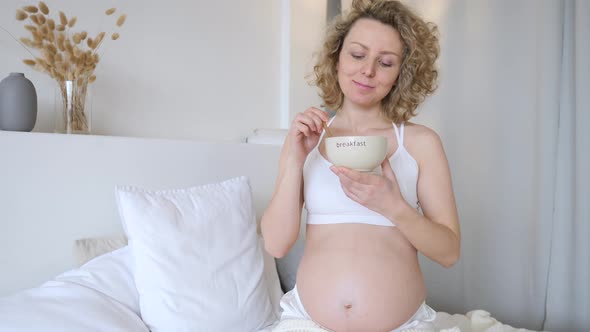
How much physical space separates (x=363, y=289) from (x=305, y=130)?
0.36 metres

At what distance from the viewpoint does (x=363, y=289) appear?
1.00 meters

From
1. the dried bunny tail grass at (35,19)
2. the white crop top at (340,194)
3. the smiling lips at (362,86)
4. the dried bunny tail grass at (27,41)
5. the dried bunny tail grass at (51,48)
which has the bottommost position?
the white crop top at (340,194)

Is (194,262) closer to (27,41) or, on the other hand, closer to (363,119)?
(363,119)

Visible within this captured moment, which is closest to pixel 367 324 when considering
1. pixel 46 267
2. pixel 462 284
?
pixel 46 267

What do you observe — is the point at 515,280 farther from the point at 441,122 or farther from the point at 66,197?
the point at 66,197

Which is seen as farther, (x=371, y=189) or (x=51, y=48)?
(x=51, y=48)

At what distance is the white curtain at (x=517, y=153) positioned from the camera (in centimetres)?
197

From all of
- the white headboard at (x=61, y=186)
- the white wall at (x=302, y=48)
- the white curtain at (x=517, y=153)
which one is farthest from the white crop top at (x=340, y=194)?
the white wall at (x=302, y=48)

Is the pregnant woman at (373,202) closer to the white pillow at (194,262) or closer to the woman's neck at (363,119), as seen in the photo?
the woman's neck at (363,119)

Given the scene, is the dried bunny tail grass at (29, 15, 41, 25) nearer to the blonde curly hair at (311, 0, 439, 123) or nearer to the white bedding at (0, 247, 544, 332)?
the white bedding at (0, 247, 544, 332)

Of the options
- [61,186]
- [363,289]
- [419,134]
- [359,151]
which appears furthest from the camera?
[61,186]

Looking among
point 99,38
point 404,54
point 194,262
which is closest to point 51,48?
point 99,38

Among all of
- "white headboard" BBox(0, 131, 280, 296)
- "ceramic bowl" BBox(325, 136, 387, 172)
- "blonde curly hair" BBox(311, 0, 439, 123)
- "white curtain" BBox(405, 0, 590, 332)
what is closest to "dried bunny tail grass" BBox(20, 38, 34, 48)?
"white headboard" BBox(0, 131, 280, 296)

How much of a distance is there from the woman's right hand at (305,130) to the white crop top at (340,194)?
2.8 inches
